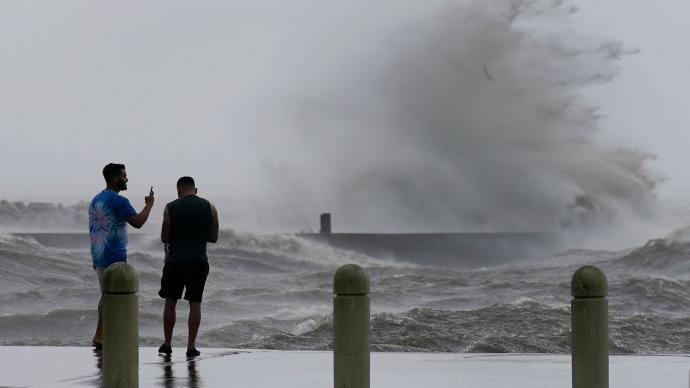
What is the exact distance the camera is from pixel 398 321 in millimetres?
24750

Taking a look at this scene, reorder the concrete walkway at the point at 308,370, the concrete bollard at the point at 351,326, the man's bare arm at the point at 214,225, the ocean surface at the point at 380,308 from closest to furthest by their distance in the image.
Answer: the concrete bollard at the point at 351,326 → the concrete walkway at the point at 308,370 → the man's bare arm at the point at 214,225 → the ocean surface at the point at 380,308

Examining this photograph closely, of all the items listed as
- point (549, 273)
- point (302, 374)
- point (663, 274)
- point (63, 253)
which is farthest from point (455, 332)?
point (549, 273)

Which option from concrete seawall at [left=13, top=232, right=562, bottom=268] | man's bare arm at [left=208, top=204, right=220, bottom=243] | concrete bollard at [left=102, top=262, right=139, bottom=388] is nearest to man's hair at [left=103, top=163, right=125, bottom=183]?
man's bare arm at [left=208, top=204, right=220, bottom=243]

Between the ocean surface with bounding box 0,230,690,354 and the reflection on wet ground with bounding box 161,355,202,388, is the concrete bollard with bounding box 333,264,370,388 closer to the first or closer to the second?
the reflection on wet ground with bounding box 161,355,202,388

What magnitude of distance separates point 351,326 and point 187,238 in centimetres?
331

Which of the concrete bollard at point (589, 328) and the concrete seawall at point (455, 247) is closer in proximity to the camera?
the concrete bollard at point (589, 328)

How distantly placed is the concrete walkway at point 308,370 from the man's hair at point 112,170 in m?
1.86

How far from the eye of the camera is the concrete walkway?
9.62m

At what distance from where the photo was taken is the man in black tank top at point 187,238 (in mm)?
10867

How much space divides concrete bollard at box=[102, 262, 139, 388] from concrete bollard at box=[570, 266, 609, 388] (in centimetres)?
313

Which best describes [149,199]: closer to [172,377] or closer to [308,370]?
[172,377]

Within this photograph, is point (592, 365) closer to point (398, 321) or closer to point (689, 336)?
point (398, 321)

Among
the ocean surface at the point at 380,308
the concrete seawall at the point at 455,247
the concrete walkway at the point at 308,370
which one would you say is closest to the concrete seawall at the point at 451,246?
the concrete seawall at the point at 455,247

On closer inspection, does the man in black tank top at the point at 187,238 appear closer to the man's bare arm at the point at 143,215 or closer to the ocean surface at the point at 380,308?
the man's bare arm at the point at 143,215
